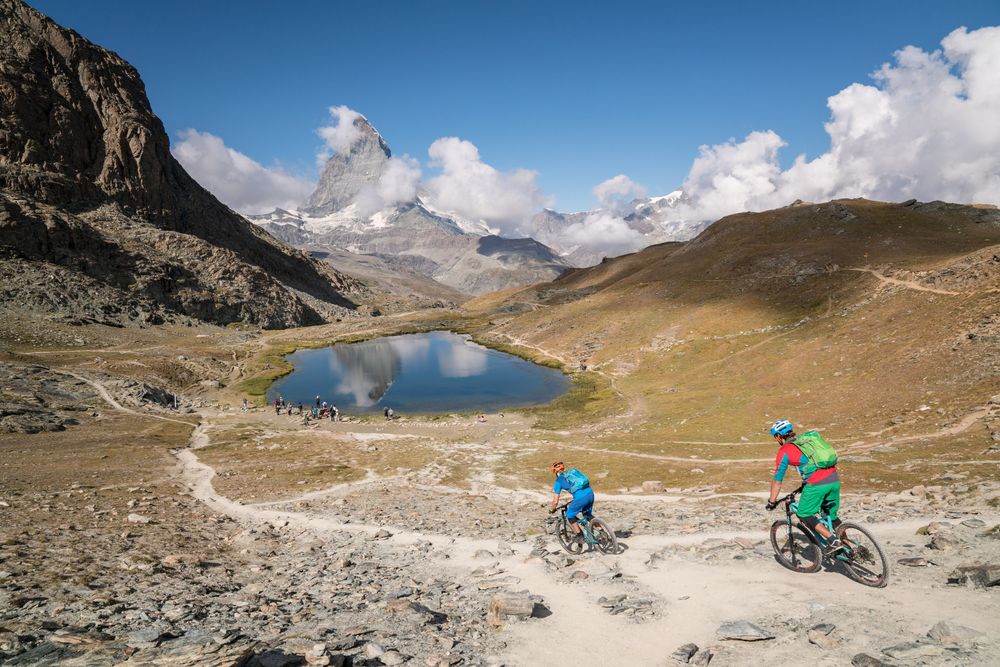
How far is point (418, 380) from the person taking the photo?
A: 99.5 meters

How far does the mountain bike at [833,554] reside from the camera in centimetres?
1205

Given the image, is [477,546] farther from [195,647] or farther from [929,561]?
[929,561]

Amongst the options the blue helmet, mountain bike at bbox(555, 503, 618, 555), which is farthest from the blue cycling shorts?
the blue helmet

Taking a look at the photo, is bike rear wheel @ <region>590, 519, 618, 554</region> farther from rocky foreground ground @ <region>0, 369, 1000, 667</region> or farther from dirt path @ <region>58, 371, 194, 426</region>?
dirt path @ <region>58, 371, 194, 426</region>

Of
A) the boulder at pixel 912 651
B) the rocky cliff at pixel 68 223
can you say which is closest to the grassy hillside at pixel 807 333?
the boulder at pixel 912 651

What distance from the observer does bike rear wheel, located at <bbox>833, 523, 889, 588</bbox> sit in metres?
11.8

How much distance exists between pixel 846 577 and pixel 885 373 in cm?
3943

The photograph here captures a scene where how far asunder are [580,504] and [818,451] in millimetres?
7468

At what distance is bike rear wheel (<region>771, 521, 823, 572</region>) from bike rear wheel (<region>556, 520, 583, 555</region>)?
634 centimetres

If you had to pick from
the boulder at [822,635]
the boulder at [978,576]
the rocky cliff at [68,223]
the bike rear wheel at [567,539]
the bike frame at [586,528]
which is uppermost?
the rocky cliff at [68,223]

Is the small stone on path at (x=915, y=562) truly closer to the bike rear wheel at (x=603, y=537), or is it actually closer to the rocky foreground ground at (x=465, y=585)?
the rocky foreground ground at (x=465, y=585)

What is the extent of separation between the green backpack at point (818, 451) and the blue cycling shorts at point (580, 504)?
6724 millimetres

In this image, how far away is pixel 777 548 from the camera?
571 inches

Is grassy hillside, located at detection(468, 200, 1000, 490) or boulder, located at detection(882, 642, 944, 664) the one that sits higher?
grassy hillside, located at detection(468, 200, 1000, 490)
